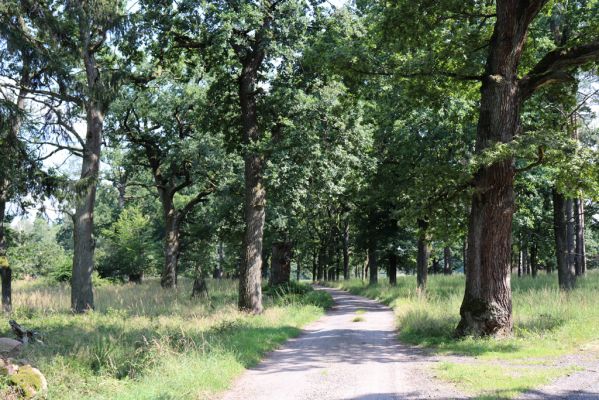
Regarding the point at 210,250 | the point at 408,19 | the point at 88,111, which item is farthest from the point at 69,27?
the point at 210,250

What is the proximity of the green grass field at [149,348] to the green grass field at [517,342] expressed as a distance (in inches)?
138

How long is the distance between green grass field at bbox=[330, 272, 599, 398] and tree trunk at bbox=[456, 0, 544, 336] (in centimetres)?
61

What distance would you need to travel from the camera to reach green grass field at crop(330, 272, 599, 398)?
7023 mm

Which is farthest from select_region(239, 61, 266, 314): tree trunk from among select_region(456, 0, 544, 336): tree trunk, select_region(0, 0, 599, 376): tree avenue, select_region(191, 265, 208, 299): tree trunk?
select_region(456, 0, 544, 336): tree trunk

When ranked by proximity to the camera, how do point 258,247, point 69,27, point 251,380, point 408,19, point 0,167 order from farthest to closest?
point 258,247
point 69,27
point 408,19
point 0,167
point 251,380

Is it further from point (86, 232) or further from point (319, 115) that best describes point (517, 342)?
point (86, 232)

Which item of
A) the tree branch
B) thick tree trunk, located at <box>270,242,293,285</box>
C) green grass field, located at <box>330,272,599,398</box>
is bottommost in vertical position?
green grass field, located at <box>330,272,599,398</box>

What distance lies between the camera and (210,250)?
99.0ft

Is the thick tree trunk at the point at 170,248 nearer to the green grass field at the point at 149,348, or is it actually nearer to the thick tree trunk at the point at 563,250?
the green grass field at the point at 149,348

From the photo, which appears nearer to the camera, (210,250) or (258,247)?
(258,247)

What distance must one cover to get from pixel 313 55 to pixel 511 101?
15.8 ft

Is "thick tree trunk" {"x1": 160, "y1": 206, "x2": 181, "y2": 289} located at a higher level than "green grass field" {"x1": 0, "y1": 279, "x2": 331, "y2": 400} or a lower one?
higher

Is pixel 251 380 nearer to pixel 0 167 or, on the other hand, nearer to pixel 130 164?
pixel 0 167

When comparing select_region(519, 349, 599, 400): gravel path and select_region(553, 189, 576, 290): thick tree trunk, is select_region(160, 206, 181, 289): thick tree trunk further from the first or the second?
select_region(519, 349, 599, 400): gravel path
